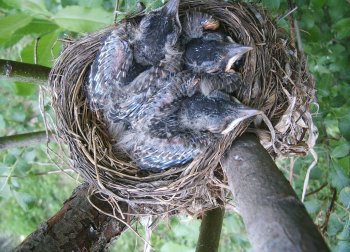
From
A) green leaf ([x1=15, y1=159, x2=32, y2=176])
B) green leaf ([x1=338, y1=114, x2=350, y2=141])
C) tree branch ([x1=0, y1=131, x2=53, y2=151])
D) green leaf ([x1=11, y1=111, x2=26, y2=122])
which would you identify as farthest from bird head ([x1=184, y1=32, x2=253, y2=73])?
green leaf ([x1=11, y1=111, x2=26, y2=122])

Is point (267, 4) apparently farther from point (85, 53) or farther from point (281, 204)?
point (281, 204)

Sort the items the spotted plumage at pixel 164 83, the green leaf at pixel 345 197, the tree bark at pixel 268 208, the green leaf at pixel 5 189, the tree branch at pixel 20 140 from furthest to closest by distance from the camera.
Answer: the green leaf at pixel 5 189 < the tree branch at pixel 20 140 < the green leaf at pixel 345 197 < the spotted plumage at pixel 164 83 < the tree bark at pixel 268 208

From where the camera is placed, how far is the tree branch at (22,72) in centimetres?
109

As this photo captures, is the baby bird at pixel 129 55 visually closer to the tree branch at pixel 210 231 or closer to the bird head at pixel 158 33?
the bird head at pixel 158 33

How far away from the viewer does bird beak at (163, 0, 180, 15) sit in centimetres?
98

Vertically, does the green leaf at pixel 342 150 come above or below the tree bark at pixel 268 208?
below

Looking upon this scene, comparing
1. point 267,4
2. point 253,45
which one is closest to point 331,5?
point 267,4

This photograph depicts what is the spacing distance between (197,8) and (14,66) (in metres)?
0.45

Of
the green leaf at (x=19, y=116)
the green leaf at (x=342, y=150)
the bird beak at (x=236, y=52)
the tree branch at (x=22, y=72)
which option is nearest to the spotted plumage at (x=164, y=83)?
the bird beak at (x=236, y=52)

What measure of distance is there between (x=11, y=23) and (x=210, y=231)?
70cm

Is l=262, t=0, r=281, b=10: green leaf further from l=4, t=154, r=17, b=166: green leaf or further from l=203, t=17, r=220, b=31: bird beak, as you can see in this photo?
l=4, t=154, r=17, b=166: green leaf

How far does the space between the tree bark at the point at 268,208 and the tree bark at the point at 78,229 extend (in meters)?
0.35

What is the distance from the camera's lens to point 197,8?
111 centimetres

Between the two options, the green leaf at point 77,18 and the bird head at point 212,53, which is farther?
the green leaf at point 77,18
